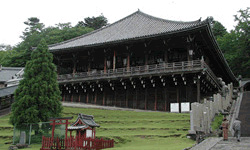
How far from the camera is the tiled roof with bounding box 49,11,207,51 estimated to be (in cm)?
3015

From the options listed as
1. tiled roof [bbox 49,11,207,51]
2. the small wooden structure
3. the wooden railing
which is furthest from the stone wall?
tiled roof [bbox 49,11,207,51]

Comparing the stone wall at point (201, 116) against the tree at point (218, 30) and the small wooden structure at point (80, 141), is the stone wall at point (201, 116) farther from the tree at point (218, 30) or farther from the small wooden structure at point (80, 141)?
the tree at point (218, 30)

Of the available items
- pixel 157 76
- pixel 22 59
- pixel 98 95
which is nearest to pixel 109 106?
pixel 98 95

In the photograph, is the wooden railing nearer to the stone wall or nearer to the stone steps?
the stone steps

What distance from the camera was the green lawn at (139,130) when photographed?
1409 cm

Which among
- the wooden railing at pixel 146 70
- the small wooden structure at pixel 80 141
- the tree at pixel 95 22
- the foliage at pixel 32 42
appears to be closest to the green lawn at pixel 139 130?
the small wooden structure at pixel 80 141

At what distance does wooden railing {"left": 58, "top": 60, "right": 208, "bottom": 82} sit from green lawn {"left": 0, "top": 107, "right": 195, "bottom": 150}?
5.48 meters

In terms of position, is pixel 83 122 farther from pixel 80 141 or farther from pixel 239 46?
pixel 239 46

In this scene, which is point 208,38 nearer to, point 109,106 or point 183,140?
point 109,106

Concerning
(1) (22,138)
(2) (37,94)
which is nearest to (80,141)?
(1) (22,138)

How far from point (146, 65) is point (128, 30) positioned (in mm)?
8385

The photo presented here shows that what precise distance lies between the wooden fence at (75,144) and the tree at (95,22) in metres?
65.2

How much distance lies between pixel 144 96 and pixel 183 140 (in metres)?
14.0

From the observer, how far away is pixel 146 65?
27641 millimetres
